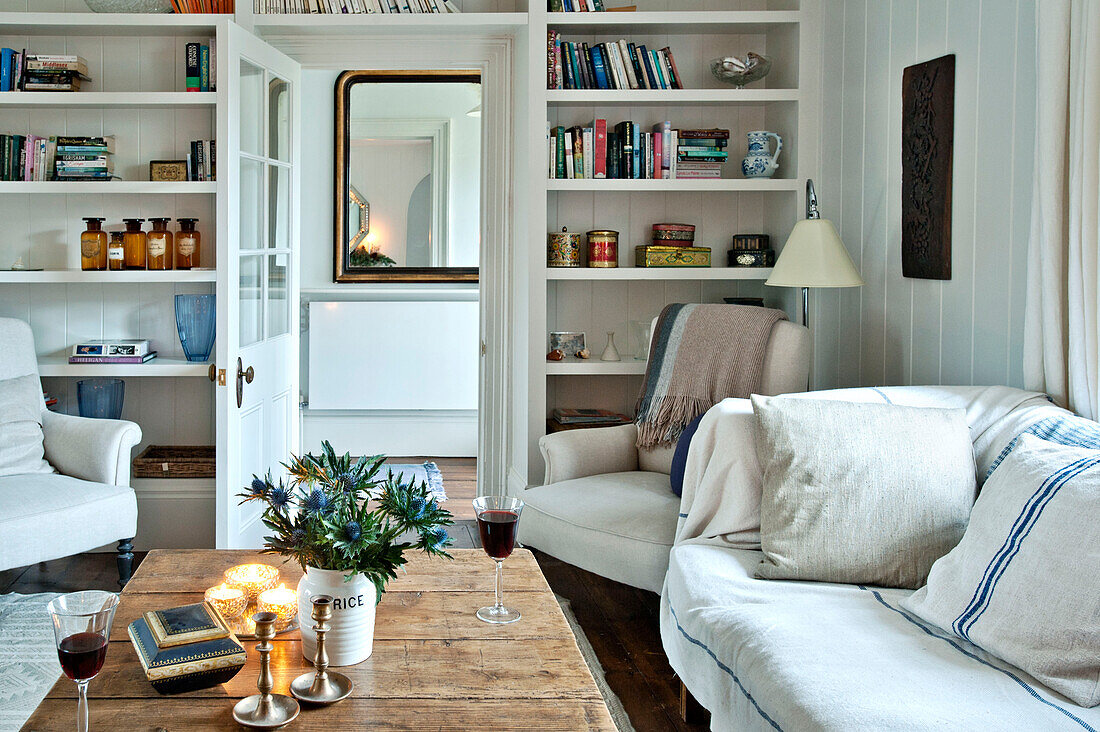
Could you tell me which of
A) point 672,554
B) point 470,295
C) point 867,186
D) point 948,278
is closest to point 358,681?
point 672,554

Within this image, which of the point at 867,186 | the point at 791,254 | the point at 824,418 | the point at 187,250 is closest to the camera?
the point at 824,418

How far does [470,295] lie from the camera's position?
5.64 meters

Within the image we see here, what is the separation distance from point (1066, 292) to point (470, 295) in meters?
3.79

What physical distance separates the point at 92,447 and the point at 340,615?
228 centimetres

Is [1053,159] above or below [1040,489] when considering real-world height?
above

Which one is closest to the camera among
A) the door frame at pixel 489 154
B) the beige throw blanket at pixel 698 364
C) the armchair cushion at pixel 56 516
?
the armchair cushion at pixel 56 516

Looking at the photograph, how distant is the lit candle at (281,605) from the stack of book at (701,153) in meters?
2.69

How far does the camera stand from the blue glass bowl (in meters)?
3.74

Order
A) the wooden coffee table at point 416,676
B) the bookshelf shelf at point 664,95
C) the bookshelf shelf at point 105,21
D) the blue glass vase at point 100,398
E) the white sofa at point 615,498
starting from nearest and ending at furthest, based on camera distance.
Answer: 1. the wooden coffee table at point 416,676
2. the white sofa at point 615,498
3. the bookshelf shelf at point 105,21
4. the bookshelf shelf at point 664,95
5. the blue glass vase at point 100,398

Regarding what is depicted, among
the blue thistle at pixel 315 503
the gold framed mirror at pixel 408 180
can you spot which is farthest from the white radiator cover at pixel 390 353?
the blue thistle at pixel 315 503

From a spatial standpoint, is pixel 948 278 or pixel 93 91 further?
pixel 93 91

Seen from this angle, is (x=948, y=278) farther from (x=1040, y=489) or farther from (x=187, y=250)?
(x=187, y=250)

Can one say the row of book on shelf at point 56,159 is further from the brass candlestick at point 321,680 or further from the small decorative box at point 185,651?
the brass candlestick at point 321,680

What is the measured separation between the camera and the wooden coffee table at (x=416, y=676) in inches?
49.6
